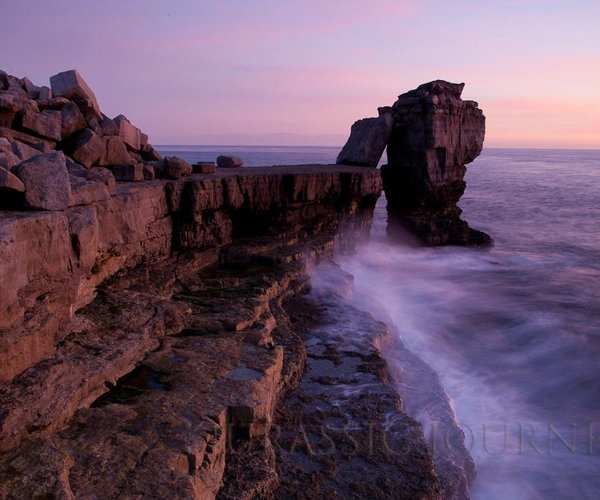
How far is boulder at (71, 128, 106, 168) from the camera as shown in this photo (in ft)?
21.3

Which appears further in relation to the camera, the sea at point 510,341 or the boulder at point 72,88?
the boulder at point 72,88

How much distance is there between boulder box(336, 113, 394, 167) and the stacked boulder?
249 inches

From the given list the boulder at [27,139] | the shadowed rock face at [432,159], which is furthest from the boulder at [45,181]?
the shadowed rock face at [432,159]

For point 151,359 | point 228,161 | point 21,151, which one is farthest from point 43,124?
point 228,161

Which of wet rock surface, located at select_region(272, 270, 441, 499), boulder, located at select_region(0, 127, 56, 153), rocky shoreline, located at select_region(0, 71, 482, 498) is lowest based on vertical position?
wet rock surface, located at select_region(272, 270, 441, 499)

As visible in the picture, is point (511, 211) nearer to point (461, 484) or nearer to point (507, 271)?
point (507, 271)

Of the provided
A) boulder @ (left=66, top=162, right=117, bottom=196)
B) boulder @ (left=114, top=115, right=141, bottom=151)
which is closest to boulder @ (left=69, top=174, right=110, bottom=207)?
boulder @ (left=66, top=162, right=117, bottom=196)

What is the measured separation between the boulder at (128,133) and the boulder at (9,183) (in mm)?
4105

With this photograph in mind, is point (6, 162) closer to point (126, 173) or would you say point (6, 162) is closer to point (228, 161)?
point (126, 173)

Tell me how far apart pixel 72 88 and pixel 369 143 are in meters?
8.15

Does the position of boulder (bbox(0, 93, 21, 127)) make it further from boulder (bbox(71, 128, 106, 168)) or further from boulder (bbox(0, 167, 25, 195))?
boulder (bbox(0, 167, 25, 195))

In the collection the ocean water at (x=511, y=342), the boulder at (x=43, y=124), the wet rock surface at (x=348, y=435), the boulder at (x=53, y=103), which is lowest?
the ocean water at (x=511, y=342)

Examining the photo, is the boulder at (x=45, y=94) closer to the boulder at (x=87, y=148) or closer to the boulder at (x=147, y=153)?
the boulder at (x=87, y=148)

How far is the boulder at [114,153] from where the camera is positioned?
7031 mm
